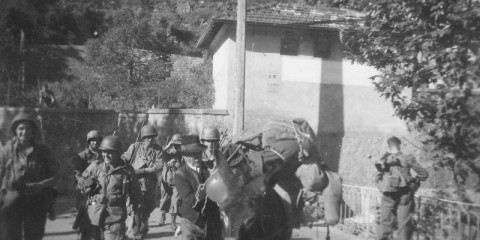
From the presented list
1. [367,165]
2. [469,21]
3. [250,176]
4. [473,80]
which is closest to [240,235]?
[250,176]

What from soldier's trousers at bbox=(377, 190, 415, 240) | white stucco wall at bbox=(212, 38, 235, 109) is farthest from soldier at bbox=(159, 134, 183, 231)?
white stucco wall at bbox=(212, 38, 235, 109)

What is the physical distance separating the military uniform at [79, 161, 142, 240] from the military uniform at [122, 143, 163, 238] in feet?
6.44

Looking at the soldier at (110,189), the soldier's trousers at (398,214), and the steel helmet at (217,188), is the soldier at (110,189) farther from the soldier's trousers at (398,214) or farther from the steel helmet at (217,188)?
the soldier's trousers at (398,214)

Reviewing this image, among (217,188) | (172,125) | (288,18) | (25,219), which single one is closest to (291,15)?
(288,18)

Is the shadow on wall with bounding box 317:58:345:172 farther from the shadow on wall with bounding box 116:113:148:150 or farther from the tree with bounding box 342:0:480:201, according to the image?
the tree with bounding box 342:0:480:201

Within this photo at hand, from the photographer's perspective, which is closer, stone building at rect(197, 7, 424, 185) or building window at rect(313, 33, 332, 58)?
stone building at rect(197, 7, 424, 185)

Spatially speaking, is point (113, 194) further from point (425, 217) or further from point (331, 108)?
point (331, 108)

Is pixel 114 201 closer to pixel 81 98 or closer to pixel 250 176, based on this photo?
pixel 250 176

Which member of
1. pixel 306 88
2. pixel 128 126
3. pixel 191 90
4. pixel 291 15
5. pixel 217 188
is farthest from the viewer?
pixel 191 90

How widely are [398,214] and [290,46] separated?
988cm

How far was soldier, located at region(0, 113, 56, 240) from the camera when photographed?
5.26 m

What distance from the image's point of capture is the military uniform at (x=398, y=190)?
7.56 metres

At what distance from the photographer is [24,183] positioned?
530 cm

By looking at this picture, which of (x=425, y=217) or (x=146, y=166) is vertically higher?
(x=146, y=166)
